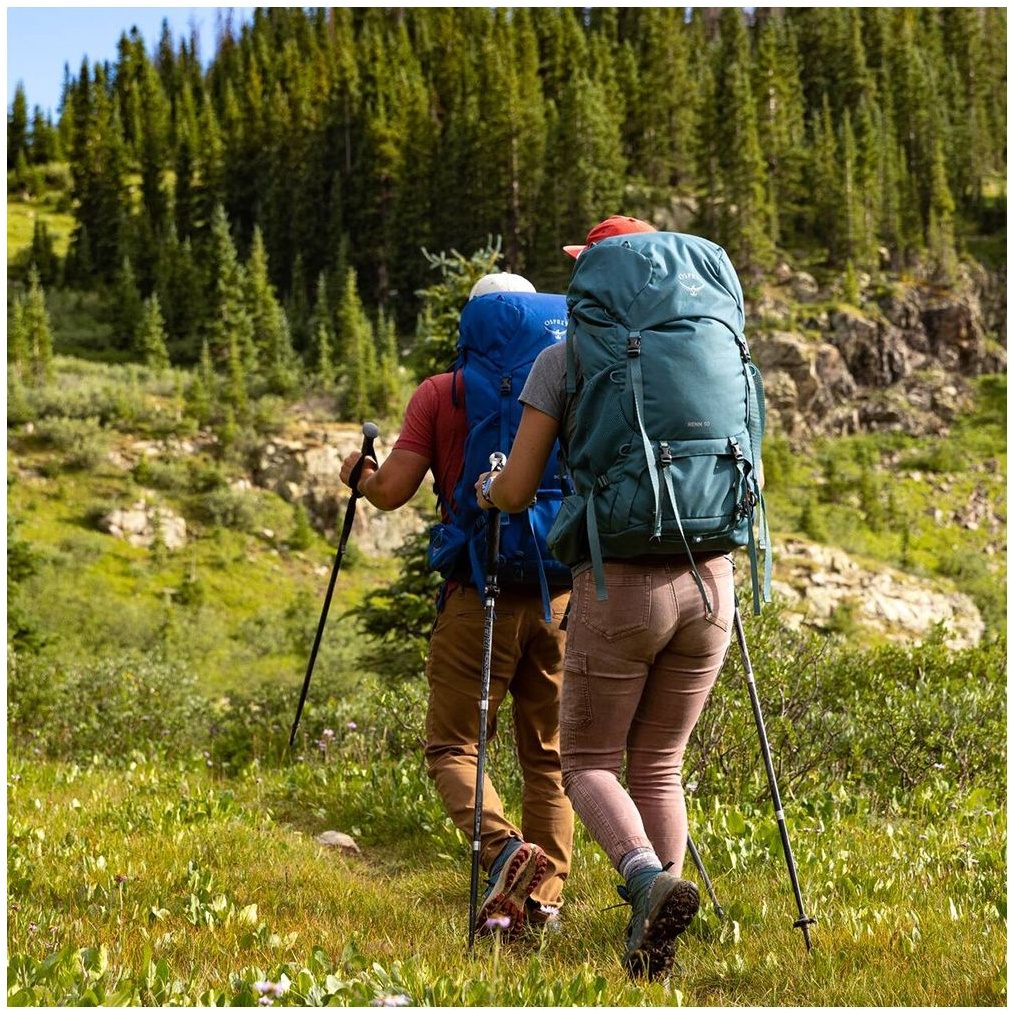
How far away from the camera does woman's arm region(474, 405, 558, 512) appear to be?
12.1 feet

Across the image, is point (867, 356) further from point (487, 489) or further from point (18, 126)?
point (18, 126)

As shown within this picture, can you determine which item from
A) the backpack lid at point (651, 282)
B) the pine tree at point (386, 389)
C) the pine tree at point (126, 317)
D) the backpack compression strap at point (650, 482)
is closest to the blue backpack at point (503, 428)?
the backpack lid at point (651, 282)

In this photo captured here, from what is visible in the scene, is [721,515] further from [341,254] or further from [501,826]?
[341,254]

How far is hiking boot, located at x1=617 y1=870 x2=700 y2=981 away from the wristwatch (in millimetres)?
1363

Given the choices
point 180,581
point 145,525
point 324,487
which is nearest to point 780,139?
point 324,487

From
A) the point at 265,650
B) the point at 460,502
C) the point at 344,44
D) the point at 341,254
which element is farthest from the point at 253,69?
the point at 460,502

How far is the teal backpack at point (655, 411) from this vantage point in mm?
3418

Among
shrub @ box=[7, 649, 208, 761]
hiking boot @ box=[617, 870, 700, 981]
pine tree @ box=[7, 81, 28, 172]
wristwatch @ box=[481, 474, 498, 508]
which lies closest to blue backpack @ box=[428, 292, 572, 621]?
wristwatch @ box=[481, 474, 498, 508]

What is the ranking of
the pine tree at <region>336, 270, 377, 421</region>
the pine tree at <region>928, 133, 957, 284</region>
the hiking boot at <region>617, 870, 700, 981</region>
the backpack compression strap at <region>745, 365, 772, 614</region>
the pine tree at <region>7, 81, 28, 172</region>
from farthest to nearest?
1. the pine tree at <region>7, 81, 28, 172</region>
2. the pine tree at <region>928, 133, 957, 284</region>
3. the pine tree at <region>336, 270, 377, 421</region>
4. the backpack compression strap at <region>745, 365, 772, 614</region>
5. the hiking boot at <region>617, 870, 700, 981</region>

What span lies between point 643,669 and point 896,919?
1459mm

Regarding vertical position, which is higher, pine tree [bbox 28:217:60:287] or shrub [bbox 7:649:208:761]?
pine tree [bbox 28:217:60:287]

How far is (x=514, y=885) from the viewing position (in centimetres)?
404

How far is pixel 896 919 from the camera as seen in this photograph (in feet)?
13.2

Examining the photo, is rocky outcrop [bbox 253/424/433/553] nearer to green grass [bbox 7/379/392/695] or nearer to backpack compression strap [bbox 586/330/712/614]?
green grass [bbox 7/379/392/695]
